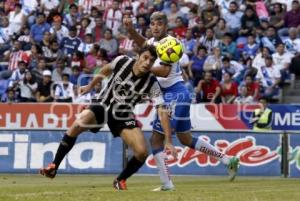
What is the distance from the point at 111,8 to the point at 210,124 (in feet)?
19.9

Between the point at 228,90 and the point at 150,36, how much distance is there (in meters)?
2.56

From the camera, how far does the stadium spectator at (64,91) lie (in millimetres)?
23594

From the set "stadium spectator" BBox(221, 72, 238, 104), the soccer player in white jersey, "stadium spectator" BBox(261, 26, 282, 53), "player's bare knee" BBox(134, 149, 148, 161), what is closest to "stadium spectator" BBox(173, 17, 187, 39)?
"stadium spectator" BBox(261, 26, 282, 53)

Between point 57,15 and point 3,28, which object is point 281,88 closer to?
point 57,15

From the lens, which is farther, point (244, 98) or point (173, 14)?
point (173, 14)

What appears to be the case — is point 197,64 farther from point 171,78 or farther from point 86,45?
point 171,78

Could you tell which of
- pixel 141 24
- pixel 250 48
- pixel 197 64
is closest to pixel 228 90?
Answer: pixel 197 64

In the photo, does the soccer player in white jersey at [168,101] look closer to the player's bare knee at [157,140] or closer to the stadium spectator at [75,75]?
the player's bare knee at [157,140]

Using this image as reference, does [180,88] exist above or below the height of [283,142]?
above

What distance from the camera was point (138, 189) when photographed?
13516mm

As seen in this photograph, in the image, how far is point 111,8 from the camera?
2692cm

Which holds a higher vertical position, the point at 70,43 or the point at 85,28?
the point at 85,28

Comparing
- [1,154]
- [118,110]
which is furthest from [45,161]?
[118,110]

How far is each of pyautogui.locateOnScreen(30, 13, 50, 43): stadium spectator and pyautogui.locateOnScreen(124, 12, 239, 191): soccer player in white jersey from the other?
12493 mm
